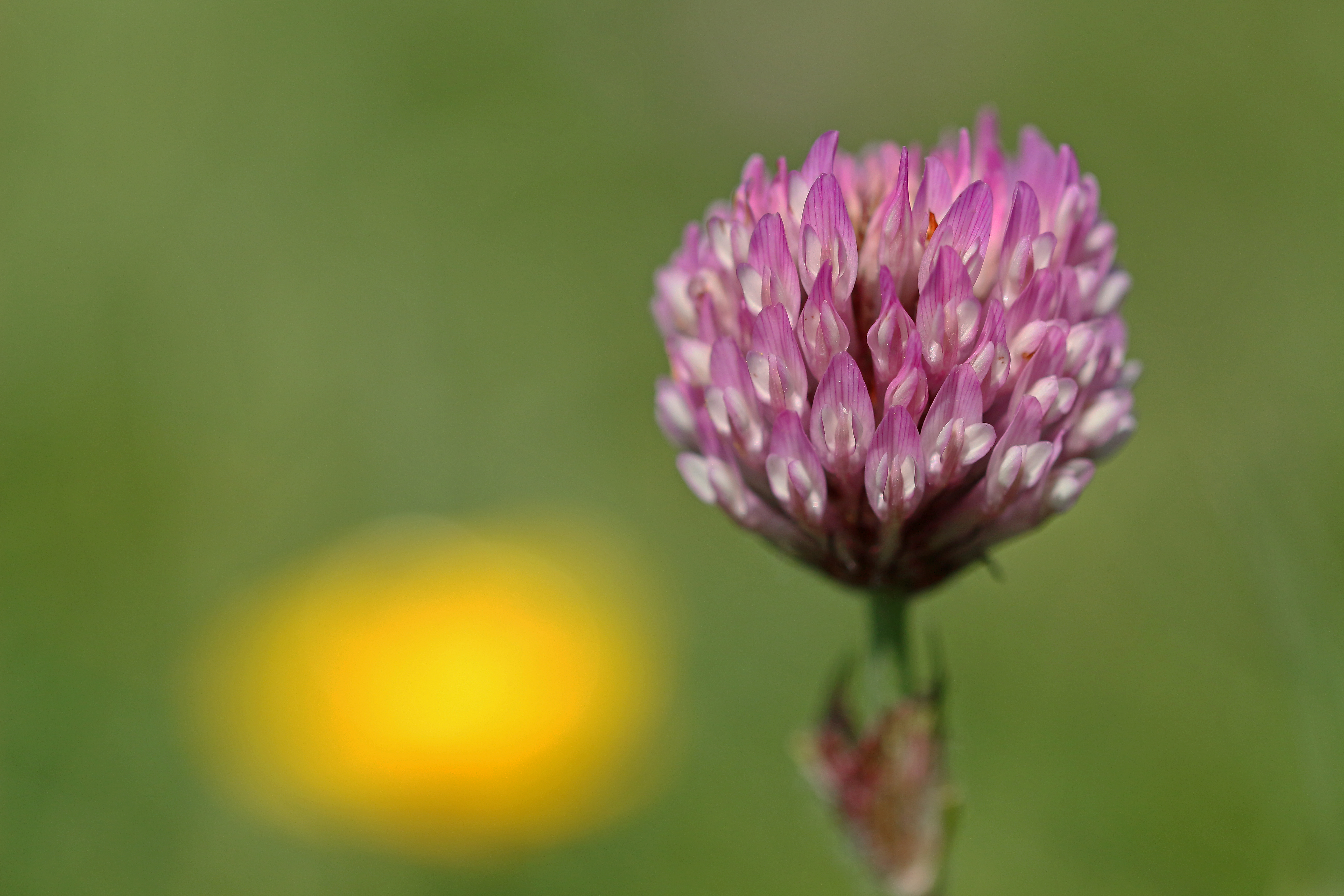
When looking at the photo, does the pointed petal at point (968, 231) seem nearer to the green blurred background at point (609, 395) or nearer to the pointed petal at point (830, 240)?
the pointed petal at point (830, 240)

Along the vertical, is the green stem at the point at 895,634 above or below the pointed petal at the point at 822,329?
A: below

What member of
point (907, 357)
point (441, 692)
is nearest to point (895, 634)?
point (907, 357)

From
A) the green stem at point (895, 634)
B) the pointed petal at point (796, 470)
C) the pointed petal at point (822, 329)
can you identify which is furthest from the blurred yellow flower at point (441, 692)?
the pointed petal at point (822, 329)

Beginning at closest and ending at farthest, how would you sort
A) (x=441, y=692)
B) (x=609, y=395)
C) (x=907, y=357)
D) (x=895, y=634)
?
(x=907, y=357)
(x=895, y=634)
(x=441, y=692)
(x=609, y=395)

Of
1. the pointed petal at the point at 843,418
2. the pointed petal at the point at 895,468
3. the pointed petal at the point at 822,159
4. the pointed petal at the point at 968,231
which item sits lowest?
the pointed petal at the point at 895,468

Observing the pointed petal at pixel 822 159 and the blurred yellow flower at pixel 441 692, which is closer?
the pointed petal at pixel 822 159

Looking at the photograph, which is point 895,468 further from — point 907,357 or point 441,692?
point 441,692
